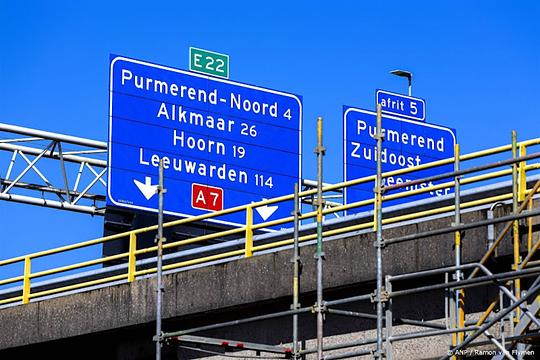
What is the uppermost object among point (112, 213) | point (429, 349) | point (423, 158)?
point (423, 158)

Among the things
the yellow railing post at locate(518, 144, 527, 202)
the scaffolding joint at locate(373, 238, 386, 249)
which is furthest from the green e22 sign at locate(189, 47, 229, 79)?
the yellow railing post at locate(518, 144, 527, 202)

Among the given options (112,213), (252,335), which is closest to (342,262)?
(252,335)

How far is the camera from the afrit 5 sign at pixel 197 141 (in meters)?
30.3

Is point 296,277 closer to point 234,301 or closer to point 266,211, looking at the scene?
point 234,301

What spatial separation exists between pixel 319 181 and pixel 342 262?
104 cm

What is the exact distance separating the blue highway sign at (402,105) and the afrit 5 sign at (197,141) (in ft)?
12.1

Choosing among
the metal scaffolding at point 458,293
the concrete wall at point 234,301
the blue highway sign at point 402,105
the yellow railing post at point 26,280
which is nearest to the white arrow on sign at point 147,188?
the yellow railing post at point 26,280

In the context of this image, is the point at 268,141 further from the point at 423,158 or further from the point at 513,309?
the point at 513,309

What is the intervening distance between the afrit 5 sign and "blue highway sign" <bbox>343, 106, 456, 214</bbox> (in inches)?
79.4

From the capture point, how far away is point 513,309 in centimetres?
1656

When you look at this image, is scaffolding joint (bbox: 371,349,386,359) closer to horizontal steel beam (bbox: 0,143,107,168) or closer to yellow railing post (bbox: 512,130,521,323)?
yellow railing post (bbox: 512,130,521,323)

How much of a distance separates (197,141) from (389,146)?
16.2 feet

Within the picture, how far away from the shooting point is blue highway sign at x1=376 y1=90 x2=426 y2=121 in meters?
35.3

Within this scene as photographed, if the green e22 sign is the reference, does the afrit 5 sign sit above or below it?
below
